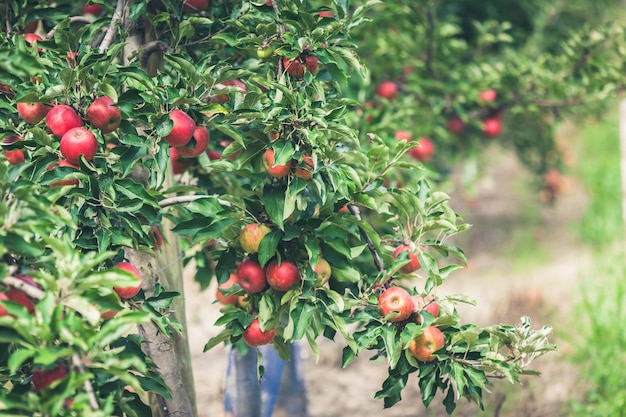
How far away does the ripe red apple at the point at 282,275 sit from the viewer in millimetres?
1660

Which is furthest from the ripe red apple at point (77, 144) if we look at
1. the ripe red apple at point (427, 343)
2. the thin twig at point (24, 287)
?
the ripe red apple at point (427, 343)

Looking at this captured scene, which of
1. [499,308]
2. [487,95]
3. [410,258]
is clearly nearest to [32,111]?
[410,258]

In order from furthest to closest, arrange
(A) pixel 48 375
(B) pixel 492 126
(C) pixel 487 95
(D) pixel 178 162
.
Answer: (B) pixel 492 126 < (C) pixel 487 95 < (D) pixel 178 162 < (A) pixel 48 375

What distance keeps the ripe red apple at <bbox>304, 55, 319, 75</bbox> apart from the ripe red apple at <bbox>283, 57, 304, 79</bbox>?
0.05 ft

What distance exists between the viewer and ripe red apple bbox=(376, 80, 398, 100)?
126 inches

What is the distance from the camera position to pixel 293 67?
166 centimetres

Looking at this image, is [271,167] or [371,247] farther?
[371,247]

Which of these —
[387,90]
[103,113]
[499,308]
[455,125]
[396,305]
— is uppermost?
[103,113]

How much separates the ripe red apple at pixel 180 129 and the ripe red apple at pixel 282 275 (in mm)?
375

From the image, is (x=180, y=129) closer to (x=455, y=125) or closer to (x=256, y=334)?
(x=256, y=334)

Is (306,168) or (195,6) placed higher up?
(195,6)

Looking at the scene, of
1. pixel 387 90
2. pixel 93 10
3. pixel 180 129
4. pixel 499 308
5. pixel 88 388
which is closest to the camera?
pixel 88 388

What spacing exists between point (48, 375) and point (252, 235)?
1.91ft

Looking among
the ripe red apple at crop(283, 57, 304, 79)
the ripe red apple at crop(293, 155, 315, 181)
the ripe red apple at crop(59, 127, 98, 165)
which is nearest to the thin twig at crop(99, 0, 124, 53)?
the ripe red apple at crop(59, 127, 98, 165)
